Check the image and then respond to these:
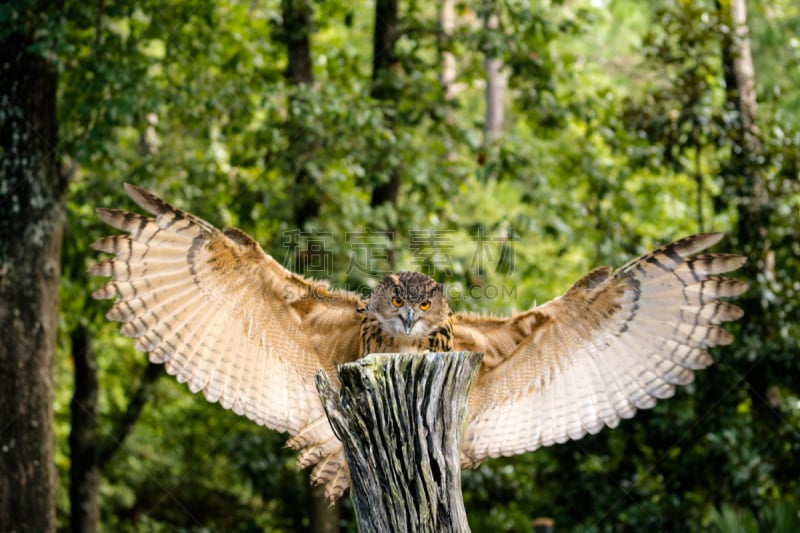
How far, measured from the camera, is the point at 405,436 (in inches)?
133

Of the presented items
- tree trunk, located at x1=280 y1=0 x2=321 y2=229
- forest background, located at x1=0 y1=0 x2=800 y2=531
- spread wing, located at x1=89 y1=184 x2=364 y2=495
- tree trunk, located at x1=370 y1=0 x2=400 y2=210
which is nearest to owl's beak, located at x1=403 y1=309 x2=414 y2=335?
spread wing, located at x1=89 y1=184 x2=364 y2=495

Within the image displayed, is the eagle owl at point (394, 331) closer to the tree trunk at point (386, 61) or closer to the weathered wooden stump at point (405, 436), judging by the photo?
the weathered wooden stump at point (405, 436)

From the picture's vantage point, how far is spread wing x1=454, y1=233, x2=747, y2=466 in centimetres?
440

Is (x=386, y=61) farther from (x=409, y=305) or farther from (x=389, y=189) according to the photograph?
(x=409, y=305)

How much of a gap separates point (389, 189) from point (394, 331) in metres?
4.85

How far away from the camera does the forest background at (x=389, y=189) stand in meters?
7.50

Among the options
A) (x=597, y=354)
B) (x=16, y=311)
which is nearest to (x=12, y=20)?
(x=16, y=311)

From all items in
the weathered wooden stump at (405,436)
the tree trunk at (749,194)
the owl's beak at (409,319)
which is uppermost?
the tree trunk at (749,194)

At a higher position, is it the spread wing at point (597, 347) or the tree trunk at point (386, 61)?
the tree trunk at point (386, 61)

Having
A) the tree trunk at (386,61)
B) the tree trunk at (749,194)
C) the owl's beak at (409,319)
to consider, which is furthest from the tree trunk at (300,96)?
the tree trunk at (749,194)

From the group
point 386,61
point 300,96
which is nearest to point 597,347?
point 300,96

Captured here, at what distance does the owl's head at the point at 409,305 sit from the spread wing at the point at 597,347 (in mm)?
290

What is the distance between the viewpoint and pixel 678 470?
27.7ft

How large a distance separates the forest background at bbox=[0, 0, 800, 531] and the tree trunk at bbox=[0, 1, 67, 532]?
0.02 meters
